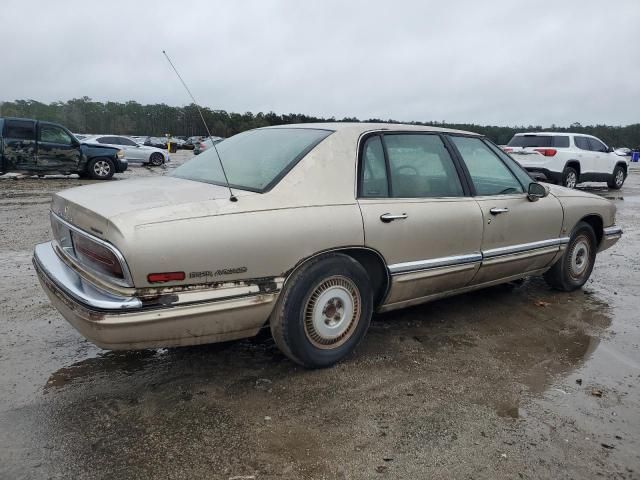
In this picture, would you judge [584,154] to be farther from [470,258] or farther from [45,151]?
[45,151]

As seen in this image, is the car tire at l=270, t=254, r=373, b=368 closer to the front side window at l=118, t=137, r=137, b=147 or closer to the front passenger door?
the front passenger door

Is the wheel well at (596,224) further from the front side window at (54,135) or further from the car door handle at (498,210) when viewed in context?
the front side window at (54,135)

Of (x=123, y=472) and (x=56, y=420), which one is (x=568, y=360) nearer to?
(x=123, y=472)

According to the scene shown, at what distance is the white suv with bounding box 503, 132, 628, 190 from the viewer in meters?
14.5

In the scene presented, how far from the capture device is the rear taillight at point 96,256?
2570 mm

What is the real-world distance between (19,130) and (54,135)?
2.80ft

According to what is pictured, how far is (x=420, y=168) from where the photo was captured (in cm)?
378

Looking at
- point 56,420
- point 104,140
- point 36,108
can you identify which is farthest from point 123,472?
point 36,108

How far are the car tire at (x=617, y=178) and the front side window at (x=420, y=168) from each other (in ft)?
50.5

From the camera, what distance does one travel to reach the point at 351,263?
10.5 feet

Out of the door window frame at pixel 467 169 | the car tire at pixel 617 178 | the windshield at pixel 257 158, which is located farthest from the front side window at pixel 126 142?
the door window frame at pixel 467 169

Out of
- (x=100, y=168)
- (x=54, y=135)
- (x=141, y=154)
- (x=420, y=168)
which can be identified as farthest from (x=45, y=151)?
(x=420, y=168)

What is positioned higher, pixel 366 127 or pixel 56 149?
pixel 366 127

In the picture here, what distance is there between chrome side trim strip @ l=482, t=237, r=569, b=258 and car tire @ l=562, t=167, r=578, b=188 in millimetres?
11056
